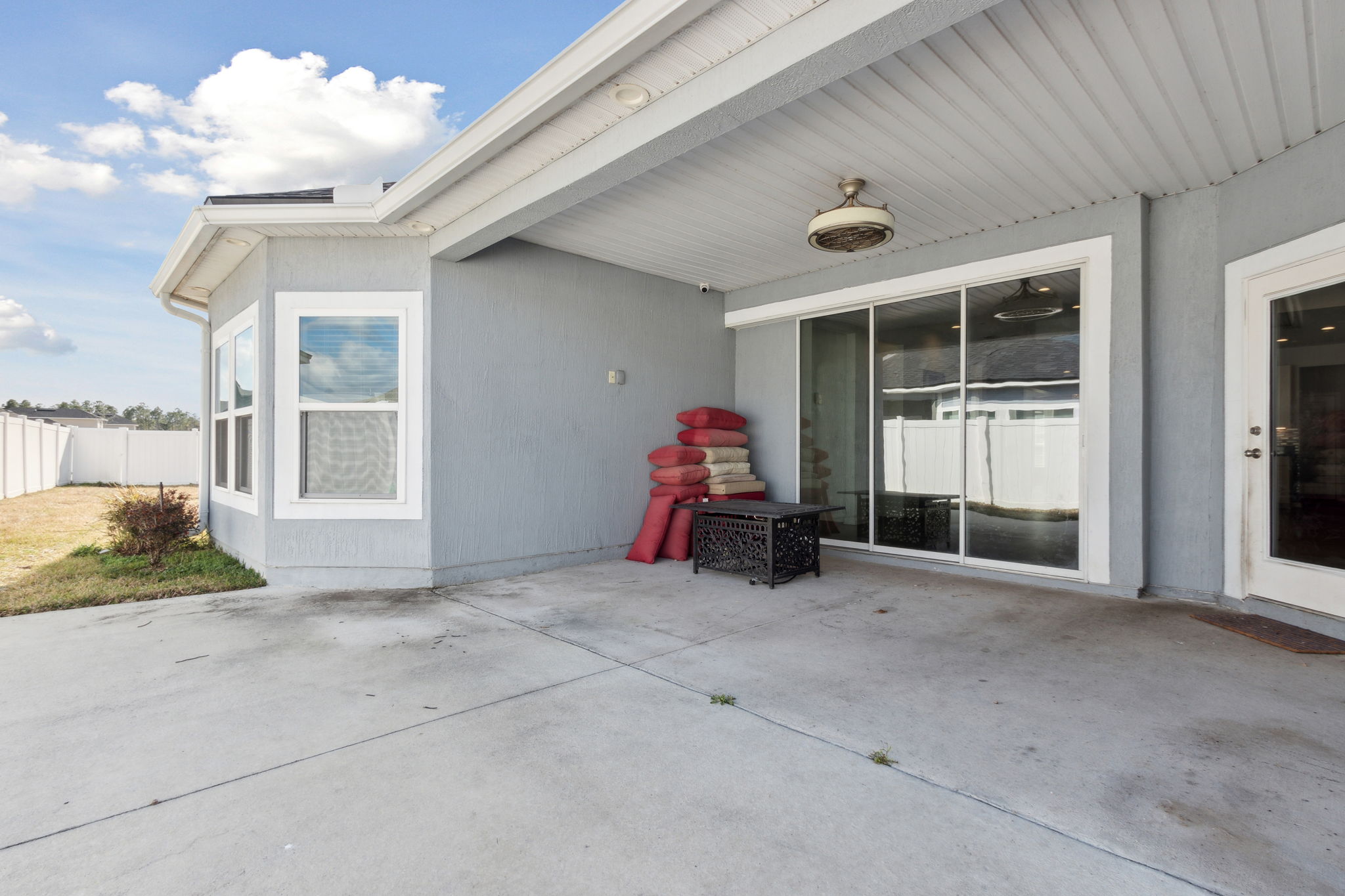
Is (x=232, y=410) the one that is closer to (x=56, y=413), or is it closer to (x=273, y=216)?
(x=273, y=216)

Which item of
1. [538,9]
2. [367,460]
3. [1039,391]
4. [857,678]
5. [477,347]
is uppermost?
[538,9]

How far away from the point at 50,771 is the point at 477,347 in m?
3.42

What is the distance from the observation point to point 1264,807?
67.5 inches

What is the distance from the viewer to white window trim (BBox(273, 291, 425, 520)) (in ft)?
15.1

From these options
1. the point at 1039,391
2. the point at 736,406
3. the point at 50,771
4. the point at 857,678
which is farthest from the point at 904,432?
the point at 50,771

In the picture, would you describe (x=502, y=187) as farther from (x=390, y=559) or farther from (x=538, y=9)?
(x=390, y=559)

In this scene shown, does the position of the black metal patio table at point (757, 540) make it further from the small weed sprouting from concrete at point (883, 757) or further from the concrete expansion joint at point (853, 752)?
the small weed sprouting from concrete at point (883, 757)

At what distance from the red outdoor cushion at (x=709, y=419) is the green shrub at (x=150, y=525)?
191 inches

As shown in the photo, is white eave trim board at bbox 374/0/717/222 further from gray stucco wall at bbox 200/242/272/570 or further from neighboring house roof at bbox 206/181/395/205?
gray stucco wall at bbox 200/242/272/570

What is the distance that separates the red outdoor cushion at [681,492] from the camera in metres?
5.63

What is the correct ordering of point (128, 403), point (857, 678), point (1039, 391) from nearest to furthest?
point (857, 678) < point (1039, 391) < point (128, 403)

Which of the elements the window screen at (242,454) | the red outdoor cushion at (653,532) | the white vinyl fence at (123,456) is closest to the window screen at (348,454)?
the window screen at (242,454)

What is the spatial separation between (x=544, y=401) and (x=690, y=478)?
5.00 feet

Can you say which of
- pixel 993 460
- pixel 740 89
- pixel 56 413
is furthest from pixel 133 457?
pixel 56 413
